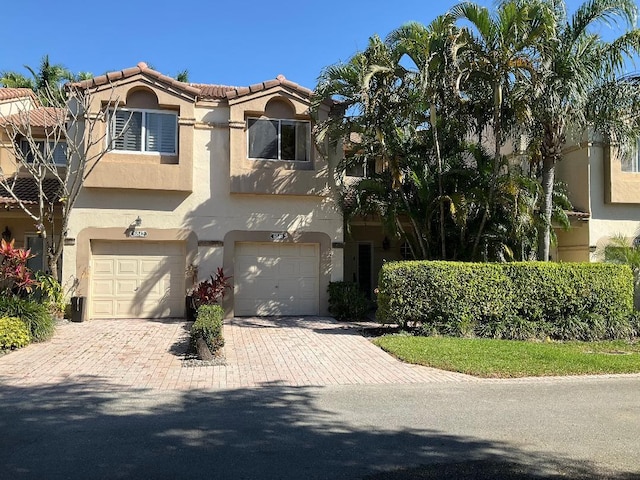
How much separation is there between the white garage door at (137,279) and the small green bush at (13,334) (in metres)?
3.87

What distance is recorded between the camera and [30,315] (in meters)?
11.1

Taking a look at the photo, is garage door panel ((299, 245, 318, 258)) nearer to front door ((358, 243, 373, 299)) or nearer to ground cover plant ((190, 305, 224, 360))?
front door ((358, 243, 373, 299))

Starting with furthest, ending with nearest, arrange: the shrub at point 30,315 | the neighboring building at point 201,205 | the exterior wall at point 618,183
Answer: the exterior wall at point 618,183 < the neighboring building at point 201,205 < the shrub at point 30,315

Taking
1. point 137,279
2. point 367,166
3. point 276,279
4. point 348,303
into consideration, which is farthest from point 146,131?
point 348,303

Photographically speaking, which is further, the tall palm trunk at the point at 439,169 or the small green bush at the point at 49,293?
the small green bush at the point at 49,293

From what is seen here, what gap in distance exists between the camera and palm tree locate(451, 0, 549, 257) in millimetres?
11781

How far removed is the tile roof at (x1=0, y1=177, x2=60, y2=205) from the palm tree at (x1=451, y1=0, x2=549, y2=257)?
11372mm

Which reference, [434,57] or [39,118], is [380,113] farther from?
[39,118]

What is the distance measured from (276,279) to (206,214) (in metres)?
2.80

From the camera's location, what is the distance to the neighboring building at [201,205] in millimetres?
14438

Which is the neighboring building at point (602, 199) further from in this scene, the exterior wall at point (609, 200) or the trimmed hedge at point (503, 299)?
the trimmed hedge at point (503, 299)

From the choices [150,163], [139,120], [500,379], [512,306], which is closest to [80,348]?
[150,163]

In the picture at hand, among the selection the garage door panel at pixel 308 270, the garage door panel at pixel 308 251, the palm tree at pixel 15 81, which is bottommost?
the garage door panel at pixel 308 270

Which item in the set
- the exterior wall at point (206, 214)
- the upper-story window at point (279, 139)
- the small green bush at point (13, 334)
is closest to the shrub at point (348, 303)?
the exterior wall at point (206, 214)
